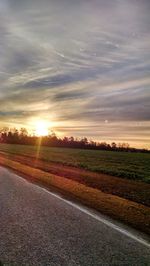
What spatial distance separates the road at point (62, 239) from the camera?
594 centimetres

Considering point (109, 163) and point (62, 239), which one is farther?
point (109, 163)

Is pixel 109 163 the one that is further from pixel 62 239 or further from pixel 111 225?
pixel 62 239

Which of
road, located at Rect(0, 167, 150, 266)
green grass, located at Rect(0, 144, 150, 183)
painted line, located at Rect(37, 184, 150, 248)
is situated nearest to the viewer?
road, located at Rect(0, 167, 150, 266)

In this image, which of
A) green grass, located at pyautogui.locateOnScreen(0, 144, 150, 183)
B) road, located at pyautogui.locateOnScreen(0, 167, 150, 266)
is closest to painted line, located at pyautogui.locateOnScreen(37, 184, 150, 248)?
road, located at pyautogui.locateOnScreen(0, 167, 150, 266)

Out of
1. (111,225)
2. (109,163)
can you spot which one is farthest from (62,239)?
(109,163)

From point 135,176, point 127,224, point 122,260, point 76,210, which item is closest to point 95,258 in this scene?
point 122,260

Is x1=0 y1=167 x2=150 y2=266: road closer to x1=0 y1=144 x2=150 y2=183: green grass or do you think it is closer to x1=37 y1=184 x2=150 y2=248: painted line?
x1=37 y1=184 x2=150 y2=248: painted line

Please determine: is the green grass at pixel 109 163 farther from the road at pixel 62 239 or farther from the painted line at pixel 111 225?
the road at pixel 62 239

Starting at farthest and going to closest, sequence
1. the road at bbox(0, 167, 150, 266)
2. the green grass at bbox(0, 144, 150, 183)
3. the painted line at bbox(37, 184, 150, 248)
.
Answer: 1. the green grass at bbox(0, 144, 150, 183)
2. the painted line at bbox(37, 184, 150, 248)
3. the road at bbox(0, 167, 150, 266)

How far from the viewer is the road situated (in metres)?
5.94

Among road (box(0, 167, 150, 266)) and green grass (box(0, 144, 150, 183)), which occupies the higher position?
green grass (box(0, 144, 150, 183))

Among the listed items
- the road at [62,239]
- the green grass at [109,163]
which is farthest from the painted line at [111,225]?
the green grass at [109,163]

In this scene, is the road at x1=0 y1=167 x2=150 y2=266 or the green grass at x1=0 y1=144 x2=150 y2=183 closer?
the road at x1=0 y1=167 x2=150 y2=266

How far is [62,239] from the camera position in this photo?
7039mm
